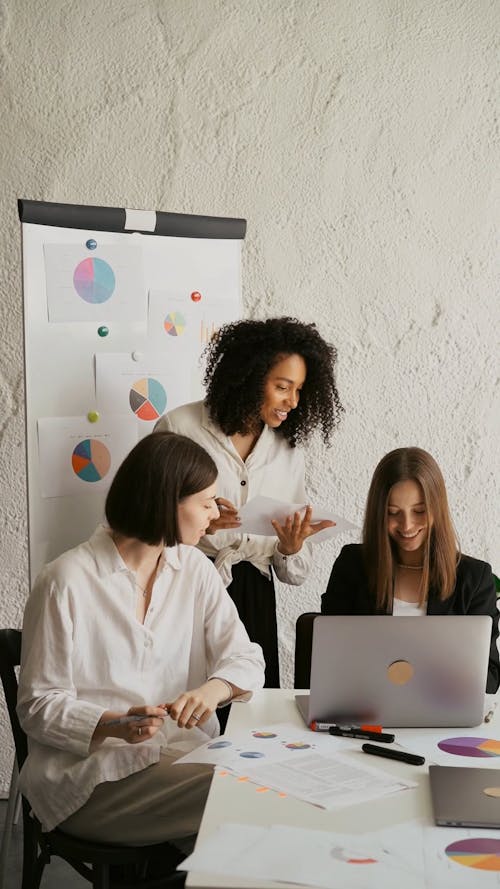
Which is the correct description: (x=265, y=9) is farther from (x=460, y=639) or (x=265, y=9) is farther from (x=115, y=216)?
(x=460, y=639)

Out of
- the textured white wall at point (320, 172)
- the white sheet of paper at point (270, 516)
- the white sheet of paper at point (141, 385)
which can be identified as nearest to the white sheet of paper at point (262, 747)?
the white sheet of paper at point (270, 516)

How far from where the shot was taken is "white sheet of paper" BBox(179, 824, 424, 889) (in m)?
1.18

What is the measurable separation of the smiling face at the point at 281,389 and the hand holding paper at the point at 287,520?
0.88 feet

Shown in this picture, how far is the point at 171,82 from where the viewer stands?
3.39 m

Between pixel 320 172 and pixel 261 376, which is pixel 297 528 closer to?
pixel 261 376

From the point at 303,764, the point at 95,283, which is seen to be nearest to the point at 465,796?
the point at 303,764

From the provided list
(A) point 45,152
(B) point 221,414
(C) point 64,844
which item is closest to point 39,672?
(C) point 64,844

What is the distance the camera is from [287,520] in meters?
2.59

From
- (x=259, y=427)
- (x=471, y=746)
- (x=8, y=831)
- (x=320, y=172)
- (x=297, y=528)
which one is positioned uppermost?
(x=320, y=172)

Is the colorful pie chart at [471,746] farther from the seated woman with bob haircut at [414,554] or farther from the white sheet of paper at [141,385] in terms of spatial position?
the white sheet of paper at [141,385]

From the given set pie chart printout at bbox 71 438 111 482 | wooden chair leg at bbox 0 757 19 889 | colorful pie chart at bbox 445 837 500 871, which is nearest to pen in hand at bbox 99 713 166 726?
colorful pie chart at bbox 445 837 500 871

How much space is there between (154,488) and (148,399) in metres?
1.06

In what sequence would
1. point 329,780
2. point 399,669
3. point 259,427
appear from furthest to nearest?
point 259,427, point 399,669, point 329,780

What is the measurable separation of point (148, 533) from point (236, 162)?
187 cm
